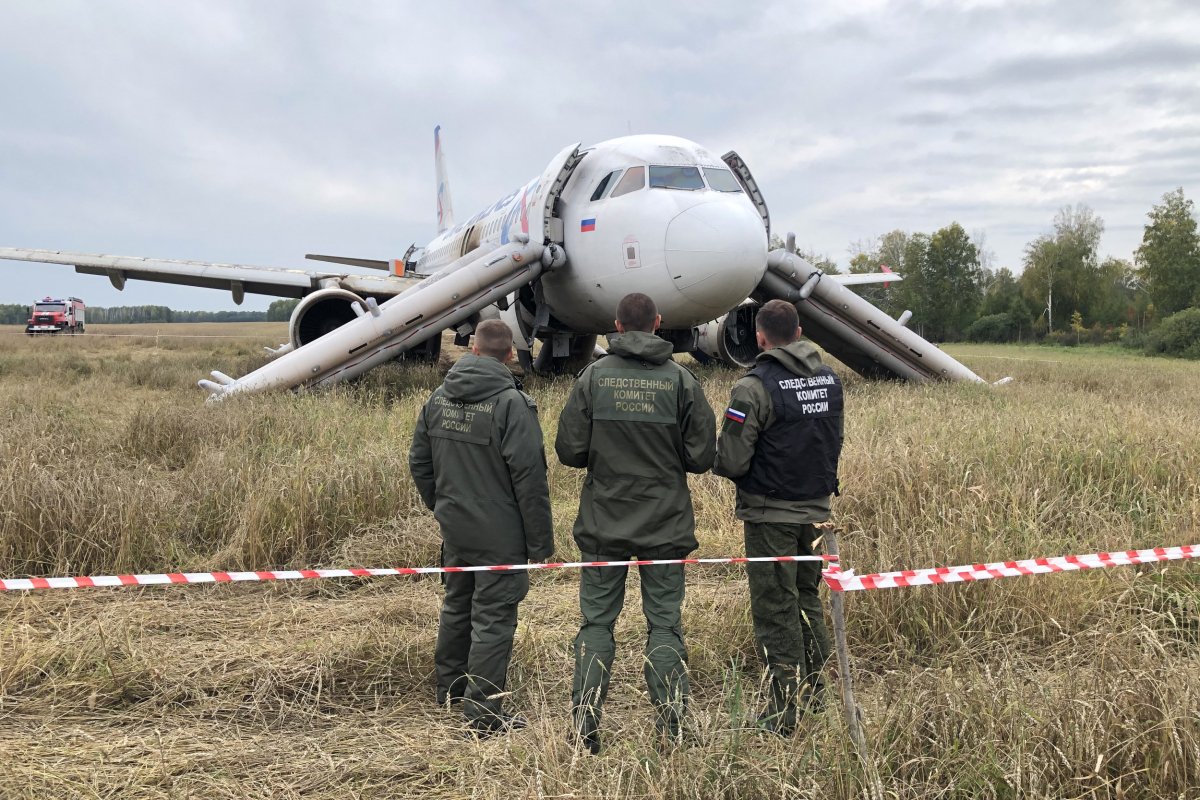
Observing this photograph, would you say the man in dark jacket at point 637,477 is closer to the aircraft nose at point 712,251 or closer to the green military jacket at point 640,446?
the green military jacket at point 640,446

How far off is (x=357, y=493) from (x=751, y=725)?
3.58 meters

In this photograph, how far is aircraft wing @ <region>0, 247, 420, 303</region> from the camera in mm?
15508

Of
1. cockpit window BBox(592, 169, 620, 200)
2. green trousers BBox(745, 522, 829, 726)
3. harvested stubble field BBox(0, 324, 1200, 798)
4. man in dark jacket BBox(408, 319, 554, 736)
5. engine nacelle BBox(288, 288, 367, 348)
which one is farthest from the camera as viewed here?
engine nacelle BBox(288, 288, 367, 348)

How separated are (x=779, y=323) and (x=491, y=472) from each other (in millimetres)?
1358

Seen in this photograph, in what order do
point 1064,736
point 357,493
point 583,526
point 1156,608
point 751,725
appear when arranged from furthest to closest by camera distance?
point 357,493 < point 1156,608 < point 583,526 < point 751,725 < point 1064,736

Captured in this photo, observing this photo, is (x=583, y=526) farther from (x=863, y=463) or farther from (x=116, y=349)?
(x=116, y=349)

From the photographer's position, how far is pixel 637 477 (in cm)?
332

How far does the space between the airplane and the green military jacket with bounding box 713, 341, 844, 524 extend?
6.32m

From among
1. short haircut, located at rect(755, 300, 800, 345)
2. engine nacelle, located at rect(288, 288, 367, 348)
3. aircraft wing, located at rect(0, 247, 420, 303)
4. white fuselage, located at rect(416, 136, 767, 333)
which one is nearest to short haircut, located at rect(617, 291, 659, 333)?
short haircut, located at rect(755, 300, 800, 345)

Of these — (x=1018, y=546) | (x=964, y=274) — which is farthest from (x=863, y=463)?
(x=964, y=274)

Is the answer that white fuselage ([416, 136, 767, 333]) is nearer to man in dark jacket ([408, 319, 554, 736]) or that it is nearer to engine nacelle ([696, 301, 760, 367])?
engine nacelle ([696, 301, 760, 367])

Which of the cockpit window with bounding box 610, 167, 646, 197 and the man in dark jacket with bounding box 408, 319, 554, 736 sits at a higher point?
the cockpit window with bounding box 610, 167, 646, 197

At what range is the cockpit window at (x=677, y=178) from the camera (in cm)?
1022

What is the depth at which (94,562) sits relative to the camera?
483 centimetres
